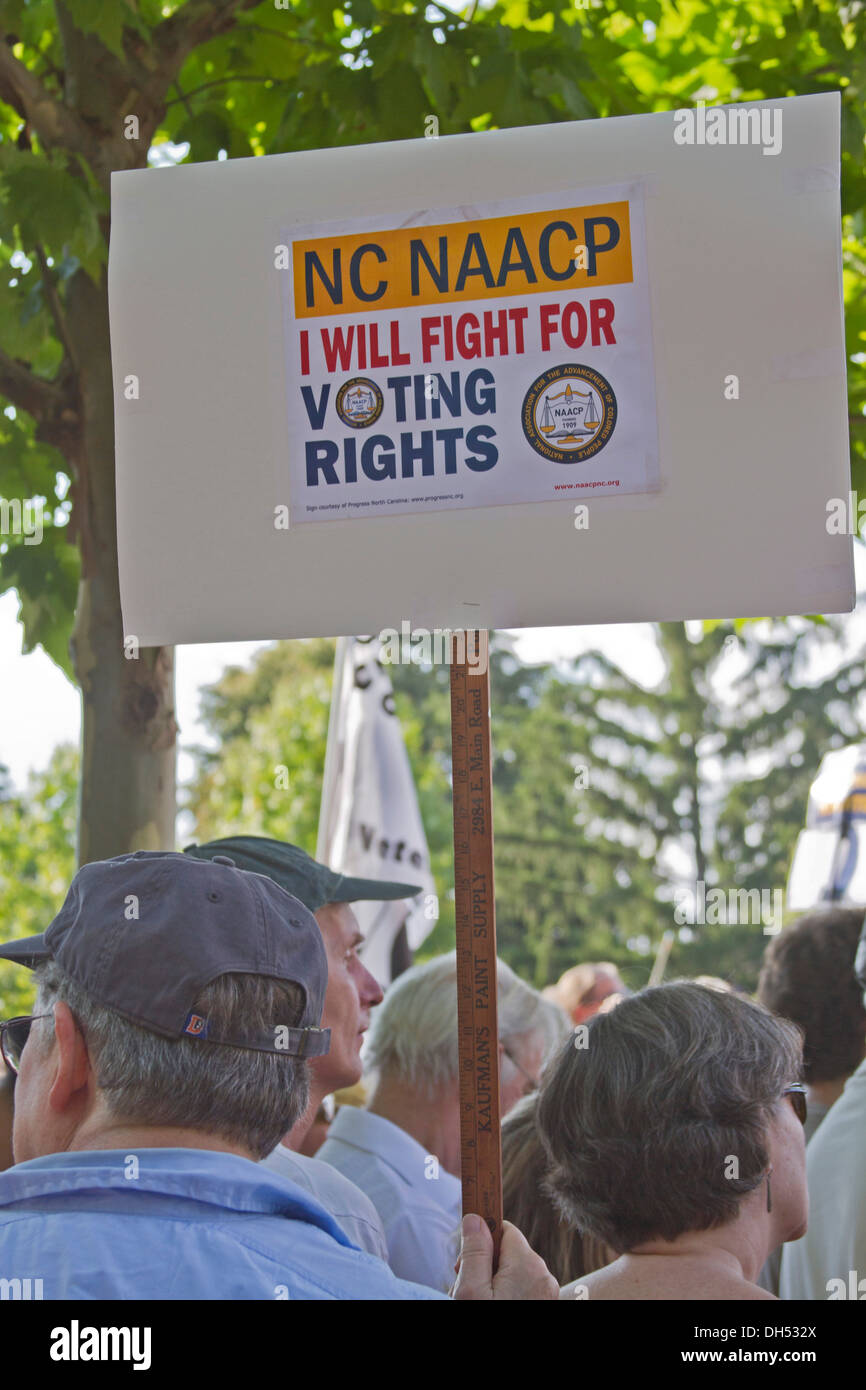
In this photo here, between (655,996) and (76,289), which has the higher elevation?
(76,289)

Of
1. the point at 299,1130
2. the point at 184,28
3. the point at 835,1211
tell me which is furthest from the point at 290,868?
the point at 184,28

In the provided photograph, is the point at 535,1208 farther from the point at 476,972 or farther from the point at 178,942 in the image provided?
the point at 178,942

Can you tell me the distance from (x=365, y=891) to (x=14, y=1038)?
91 cm


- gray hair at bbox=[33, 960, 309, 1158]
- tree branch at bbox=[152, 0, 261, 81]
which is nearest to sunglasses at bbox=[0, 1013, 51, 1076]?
gray hair at bbox=[33, 960, 309, 1158]

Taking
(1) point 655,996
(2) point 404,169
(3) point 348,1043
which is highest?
(2) point 404,169

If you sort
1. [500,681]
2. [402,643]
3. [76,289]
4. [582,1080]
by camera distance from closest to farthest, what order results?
[582,1080]
[402,643]
[76,289]
[500,681]

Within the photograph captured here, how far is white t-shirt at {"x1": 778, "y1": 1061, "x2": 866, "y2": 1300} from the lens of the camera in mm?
2332

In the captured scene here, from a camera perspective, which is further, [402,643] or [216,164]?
[402,643]

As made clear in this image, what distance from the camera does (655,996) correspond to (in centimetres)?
203

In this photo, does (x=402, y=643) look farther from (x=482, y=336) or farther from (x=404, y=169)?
(x=404, y=169)

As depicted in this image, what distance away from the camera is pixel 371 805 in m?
4.91
